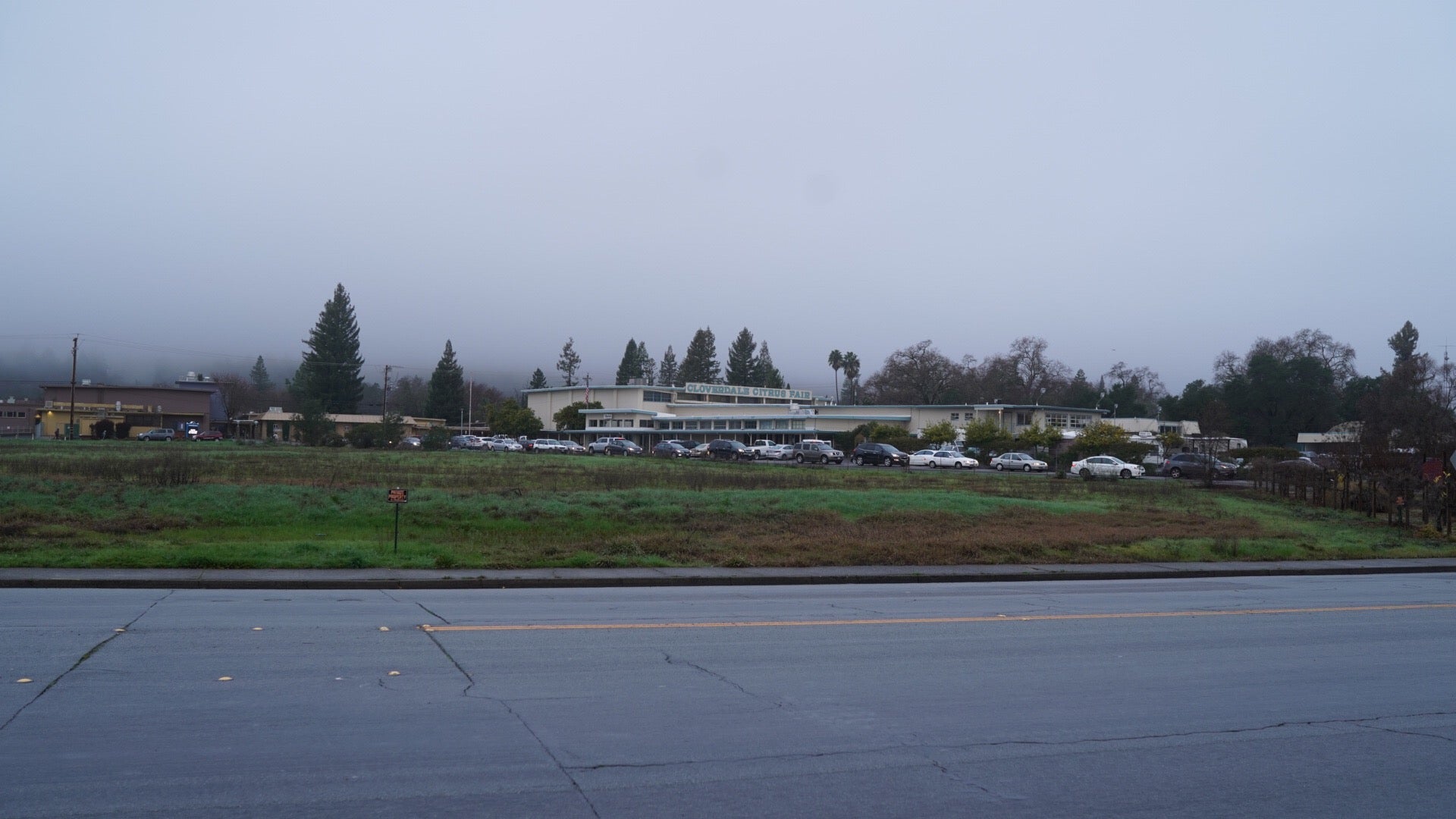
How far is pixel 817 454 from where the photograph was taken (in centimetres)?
7475

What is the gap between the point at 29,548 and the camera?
57.6ft

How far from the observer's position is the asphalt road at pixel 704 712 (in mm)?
6074

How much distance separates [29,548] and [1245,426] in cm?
11127

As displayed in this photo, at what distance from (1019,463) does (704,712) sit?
227 feet

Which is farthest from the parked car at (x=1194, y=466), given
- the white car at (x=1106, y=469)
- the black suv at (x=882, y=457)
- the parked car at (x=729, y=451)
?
the parked car at (x=729, y=451)

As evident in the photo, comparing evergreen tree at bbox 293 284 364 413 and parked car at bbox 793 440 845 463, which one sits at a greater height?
evergreen tree at bbox 293 284 364 413

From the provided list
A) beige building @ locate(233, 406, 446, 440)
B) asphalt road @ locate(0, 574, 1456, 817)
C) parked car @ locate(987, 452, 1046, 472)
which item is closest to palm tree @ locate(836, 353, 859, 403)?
beige building @ locate(233, 406, 446, 440)

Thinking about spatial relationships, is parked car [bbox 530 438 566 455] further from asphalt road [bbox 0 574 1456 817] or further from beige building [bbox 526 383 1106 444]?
asphalt road [bbox 0 574 1456 817]

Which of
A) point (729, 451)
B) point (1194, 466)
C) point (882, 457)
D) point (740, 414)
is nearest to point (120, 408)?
point (740, 414)

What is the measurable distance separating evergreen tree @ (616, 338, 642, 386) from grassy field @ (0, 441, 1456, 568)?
120 m

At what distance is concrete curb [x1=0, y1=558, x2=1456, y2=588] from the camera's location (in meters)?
15.2

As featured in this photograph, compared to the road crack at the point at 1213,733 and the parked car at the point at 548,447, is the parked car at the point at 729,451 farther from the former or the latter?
Result: the road crack at the point at 1213,733

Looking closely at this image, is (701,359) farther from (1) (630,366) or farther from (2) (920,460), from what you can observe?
(2) (920,460)

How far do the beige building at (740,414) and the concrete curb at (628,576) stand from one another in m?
78.5
